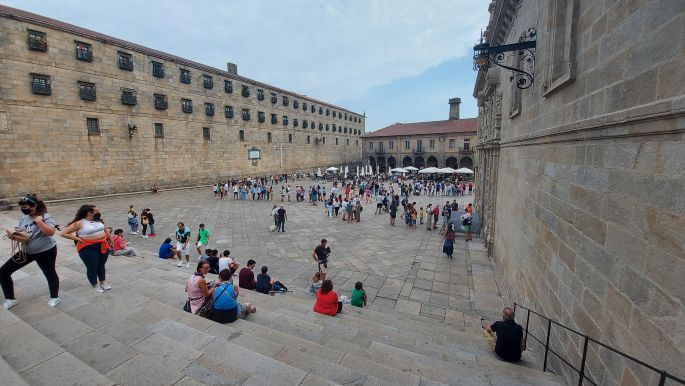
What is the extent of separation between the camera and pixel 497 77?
10586 millimetres

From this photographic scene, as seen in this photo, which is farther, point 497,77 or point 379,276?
point 497,77

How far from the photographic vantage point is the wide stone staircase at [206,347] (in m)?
2.57

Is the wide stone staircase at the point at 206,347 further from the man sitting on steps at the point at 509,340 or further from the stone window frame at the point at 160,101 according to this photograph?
the stone window frame at the point at 160,101

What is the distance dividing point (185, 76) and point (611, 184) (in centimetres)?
3054

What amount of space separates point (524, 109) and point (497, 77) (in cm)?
513

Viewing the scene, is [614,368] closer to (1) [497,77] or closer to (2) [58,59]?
(1) [497,77]

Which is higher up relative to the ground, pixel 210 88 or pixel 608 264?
pixel 210 88

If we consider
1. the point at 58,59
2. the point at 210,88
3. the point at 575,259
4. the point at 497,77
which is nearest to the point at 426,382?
the point at 575,259

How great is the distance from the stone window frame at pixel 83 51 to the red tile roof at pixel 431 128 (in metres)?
37.5

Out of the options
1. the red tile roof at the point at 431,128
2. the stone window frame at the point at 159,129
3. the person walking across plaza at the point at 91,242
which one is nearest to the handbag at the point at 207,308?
the person walking across plaza at the point at 91,242

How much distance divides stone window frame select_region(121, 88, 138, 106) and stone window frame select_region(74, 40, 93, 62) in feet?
8.48

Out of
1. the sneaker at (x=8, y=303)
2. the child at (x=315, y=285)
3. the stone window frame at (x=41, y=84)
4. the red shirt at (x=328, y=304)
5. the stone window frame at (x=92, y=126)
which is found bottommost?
→ the child at (x=315, y=285)

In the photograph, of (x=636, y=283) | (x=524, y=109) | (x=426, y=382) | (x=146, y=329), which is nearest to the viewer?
(x=636, y=283)

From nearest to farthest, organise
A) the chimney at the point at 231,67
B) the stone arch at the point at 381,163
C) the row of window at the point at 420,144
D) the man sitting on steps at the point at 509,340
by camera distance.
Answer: the man sitting on steps at the point at 509,340, the chimney at the point at 231,67, the row of window at the point at 420,144, the stone arch at the point at 381,163
